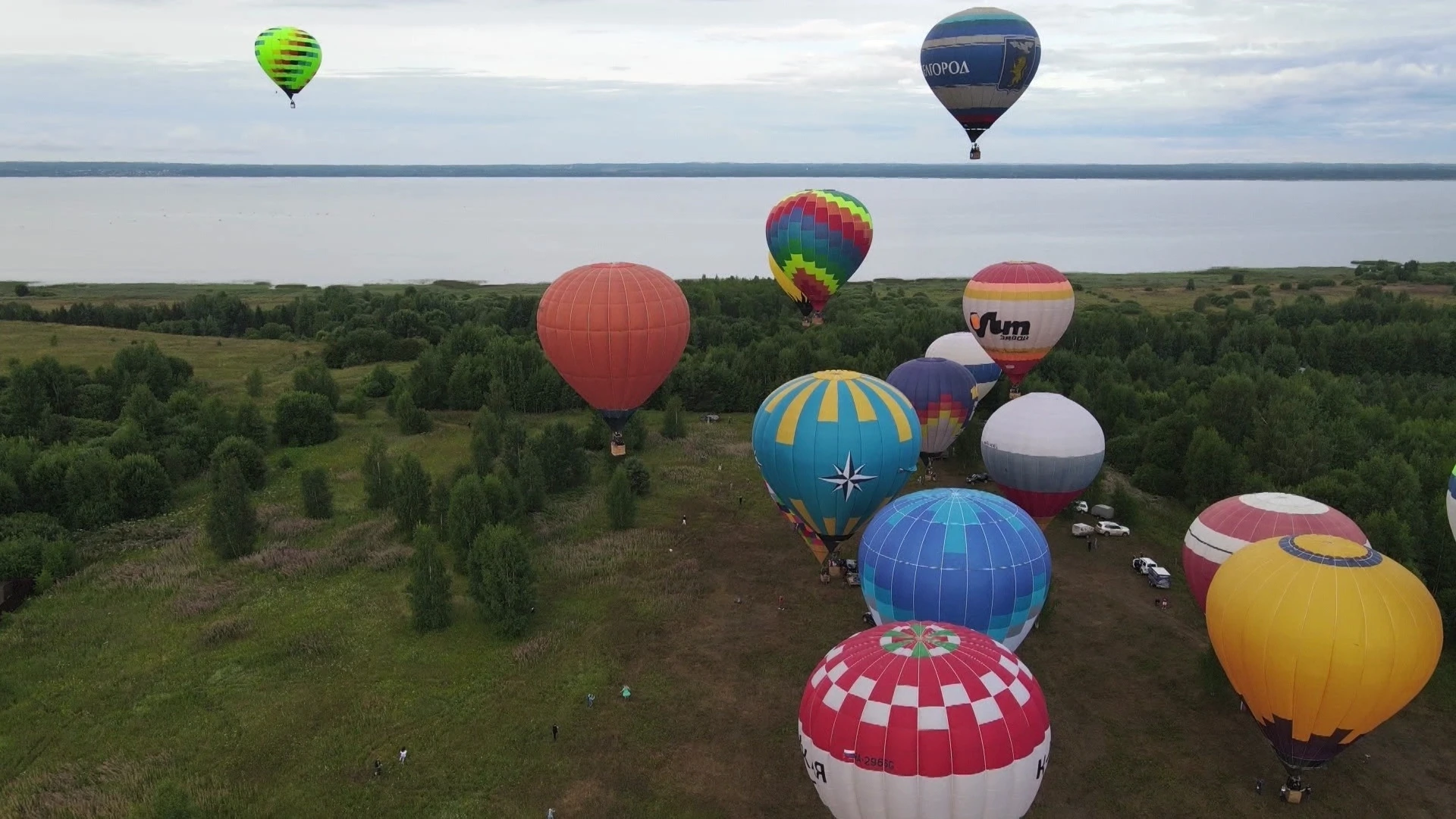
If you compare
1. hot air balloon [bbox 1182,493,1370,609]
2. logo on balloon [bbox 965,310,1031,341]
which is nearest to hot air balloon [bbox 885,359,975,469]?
logo on balloon [bbox 965,310,1031,341]

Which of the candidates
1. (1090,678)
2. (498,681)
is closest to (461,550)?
(498,681)

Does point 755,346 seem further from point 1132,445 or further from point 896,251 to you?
point 896,251

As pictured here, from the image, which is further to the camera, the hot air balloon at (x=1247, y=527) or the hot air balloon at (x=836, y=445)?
the hot air balloon at (x=836, y=445)

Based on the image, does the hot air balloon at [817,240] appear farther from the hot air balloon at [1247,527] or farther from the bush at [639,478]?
the hot air balloon at [1247,527]

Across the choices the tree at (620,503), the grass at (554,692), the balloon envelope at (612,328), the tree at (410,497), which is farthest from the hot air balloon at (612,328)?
the tree at (410,497)

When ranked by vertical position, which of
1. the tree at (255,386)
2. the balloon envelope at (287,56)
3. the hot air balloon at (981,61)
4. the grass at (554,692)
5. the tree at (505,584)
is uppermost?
the balloon envelope at (287,56)

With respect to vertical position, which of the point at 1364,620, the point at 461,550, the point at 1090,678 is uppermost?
the point at 1364,620

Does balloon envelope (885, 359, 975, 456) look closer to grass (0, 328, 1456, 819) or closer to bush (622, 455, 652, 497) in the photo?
grass (0, 328, 1456, 819)
